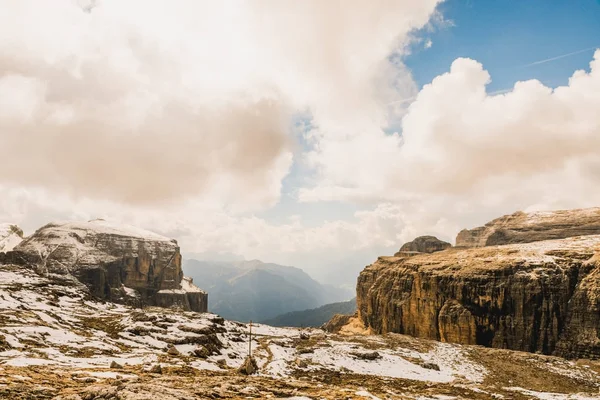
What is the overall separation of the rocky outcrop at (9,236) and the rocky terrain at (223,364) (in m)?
139

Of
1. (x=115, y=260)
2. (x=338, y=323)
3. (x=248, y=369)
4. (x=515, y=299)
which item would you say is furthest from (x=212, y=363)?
(x=115, y=260)

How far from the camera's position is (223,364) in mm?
36344

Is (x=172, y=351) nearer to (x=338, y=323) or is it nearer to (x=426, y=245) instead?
(x=338, y=323)

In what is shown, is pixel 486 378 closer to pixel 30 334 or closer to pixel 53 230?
pixel 30 334

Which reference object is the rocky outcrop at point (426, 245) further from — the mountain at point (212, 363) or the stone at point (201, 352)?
the stone at point (201, 352)

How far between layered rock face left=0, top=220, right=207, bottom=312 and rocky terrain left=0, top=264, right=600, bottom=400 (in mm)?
97660

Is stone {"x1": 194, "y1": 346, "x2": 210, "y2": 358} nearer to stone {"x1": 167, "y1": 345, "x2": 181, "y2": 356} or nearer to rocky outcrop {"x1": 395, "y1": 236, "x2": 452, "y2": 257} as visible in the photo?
stone {"x1": 167, "y1": 345, "x2": 181, "y2": 356}

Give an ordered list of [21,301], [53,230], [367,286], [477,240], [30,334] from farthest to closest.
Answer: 1. [477,240]
2. [53,230]
3. [367,286]
4. [21,301]
5. [30,334]

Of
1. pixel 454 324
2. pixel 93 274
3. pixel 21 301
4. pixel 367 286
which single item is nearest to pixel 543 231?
pixel 367 286

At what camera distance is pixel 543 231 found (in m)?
138

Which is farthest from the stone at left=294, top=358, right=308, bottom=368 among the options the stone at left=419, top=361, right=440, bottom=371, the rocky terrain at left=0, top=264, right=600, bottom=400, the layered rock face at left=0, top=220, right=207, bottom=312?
the layered rock face at left=0, top=220, right=207, bottom=312

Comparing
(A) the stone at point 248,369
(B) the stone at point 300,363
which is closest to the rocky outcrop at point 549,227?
(B) the stone at point 300,363

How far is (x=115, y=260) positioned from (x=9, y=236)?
62915mm

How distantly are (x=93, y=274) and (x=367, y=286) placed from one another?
123040 millimetres
